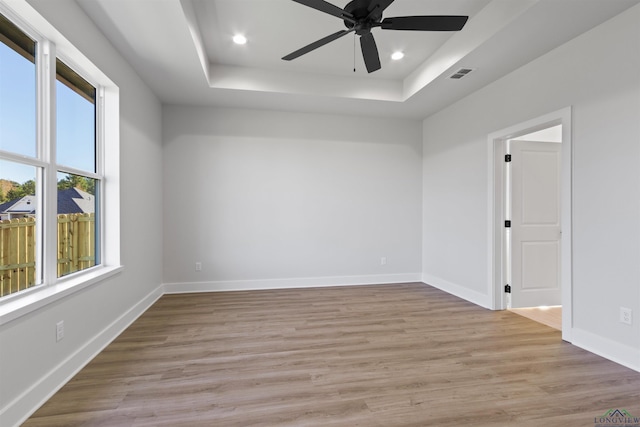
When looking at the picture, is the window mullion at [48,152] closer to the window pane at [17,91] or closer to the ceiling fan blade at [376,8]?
the window pane at [17,91]

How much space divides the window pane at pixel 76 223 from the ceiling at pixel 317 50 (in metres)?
1.31

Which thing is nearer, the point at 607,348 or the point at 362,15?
the point at 362,15

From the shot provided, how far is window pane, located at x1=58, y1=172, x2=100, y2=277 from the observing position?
2240mm

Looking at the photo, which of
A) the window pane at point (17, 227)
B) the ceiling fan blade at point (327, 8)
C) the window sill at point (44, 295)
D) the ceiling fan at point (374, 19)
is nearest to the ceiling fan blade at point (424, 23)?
the ceiling fan at point (374, 19)

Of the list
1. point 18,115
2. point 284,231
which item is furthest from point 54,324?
point 284,231

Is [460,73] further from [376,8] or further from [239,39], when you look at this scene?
[239,39]

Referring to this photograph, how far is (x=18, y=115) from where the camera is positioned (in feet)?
A: 5.94

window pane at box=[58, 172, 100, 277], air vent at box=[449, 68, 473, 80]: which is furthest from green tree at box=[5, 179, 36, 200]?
air vent at box=[449, 68, 473, 80]

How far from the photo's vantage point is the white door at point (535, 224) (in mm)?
3510

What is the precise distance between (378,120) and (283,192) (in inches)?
76.5

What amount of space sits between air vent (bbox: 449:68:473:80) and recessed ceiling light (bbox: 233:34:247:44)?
7.46 ft

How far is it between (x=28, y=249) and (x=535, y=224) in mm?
4744

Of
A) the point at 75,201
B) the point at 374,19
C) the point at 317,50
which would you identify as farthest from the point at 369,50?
the point at 75,201

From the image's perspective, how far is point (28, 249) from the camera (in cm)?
190
